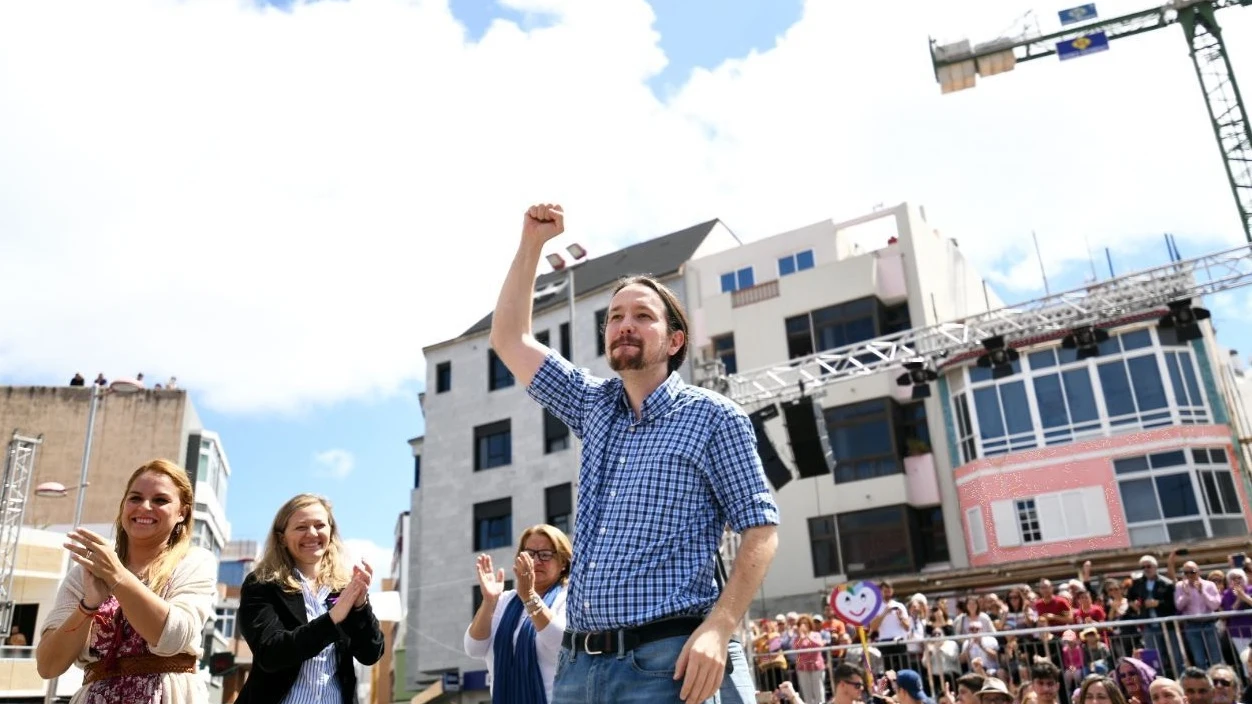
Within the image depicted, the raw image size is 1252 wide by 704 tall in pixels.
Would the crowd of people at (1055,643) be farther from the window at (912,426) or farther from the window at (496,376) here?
the window at (496,376)

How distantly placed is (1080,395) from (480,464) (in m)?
19.2

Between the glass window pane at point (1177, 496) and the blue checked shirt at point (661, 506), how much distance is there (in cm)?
2385

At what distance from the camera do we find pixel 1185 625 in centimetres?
1055

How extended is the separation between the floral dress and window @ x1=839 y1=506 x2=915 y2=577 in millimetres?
22969

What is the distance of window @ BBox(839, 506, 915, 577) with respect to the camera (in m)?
24.3

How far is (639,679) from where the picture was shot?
2301 millimetres

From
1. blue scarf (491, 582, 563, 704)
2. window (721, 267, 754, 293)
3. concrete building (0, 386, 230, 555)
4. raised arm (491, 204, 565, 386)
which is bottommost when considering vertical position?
blue scarf (491, 582, 563, 704)

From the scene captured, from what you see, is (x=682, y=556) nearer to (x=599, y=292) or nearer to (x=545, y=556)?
(x=545, y=556)

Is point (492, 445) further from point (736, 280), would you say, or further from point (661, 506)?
point (661, 506)

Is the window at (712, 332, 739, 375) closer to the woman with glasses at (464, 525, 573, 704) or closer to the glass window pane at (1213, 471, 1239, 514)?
the glass window pane at (1213, 471, 1239, 514)

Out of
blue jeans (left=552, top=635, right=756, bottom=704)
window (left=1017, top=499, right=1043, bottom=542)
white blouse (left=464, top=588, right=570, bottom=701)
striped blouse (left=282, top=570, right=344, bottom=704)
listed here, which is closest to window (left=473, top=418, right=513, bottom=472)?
window (left=1017, top=499, right=1043, bottom=542)

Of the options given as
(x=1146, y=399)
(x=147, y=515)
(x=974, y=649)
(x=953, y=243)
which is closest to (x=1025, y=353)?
(x=1146, y=399)

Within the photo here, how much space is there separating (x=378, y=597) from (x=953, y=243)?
29471mm

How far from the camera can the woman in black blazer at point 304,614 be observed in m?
3.63
